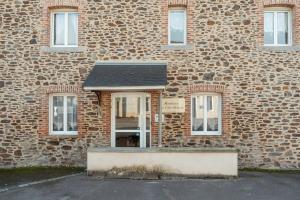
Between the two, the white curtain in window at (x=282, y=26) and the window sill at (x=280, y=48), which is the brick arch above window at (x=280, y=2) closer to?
the white curtain in window at (x=282, y=26)

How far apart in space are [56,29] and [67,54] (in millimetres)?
1106

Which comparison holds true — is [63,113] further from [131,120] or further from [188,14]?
[188,14]

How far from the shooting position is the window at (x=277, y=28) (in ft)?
42.6

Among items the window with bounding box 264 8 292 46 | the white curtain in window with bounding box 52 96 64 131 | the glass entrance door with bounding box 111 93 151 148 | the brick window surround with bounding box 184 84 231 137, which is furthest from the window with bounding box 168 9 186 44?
the white curtain in window with bounding box 52 96 64 131

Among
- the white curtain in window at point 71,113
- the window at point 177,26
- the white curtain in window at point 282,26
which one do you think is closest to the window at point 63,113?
the white curtain in window at point 71,113

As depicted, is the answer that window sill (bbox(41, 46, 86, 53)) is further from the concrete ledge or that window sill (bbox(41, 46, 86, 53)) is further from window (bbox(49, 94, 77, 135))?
the concrete ledge

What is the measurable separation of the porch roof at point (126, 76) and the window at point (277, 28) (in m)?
3.73

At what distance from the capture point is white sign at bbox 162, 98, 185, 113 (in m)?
12.6

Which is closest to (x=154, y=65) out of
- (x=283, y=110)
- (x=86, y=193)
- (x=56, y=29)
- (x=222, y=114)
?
(x=222, y=114)

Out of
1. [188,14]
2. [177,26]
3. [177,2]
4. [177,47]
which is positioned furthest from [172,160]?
[177,2]

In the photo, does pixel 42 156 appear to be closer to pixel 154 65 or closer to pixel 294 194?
pixel 154 65

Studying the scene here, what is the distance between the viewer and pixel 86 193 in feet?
29.3

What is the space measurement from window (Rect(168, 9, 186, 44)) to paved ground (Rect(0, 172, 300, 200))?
5062 mm

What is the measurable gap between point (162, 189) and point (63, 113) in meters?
5.32
